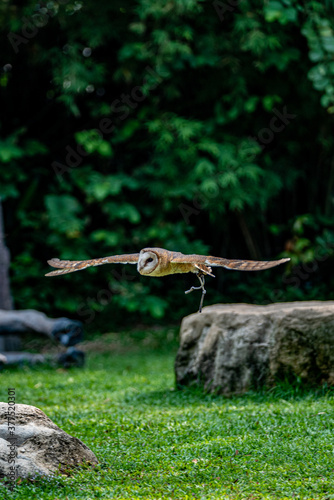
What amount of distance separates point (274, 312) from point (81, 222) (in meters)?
4.32

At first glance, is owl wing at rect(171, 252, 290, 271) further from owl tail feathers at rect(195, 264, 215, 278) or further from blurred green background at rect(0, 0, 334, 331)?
blurred green background at rect(0, 0, 334, 331)

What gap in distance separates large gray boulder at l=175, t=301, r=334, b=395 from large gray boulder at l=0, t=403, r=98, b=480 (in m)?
1.92

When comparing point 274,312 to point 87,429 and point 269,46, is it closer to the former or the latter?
point 87,429

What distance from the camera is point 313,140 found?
986 centimetres

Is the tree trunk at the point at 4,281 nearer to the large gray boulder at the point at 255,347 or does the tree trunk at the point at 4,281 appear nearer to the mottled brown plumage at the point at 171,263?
the large gray boulder at the point at 255,347

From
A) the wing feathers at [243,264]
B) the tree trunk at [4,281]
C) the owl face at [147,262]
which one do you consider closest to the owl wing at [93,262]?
the owl face at [147,262]

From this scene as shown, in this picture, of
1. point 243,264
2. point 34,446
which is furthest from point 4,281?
point 243,264

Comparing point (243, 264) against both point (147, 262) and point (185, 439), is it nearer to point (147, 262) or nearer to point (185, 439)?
point (147, 262)

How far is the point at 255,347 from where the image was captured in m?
5.09

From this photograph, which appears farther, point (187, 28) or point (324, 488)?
point (187, 28)

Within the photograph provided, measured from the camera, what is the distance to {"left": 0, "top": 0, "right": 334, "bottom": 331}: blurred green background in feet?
27.5

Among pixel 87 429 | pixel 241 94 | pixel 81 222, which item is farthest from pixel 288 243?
pixel 87 429

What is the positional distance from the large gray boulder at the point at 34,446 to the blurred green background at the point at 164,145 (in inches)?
209

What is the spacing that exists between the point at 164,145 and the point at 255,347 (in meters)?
4.13
